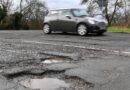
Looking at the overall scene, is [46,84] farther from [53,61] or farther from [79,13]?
[79,13]

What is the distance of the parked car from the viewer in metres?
17.5

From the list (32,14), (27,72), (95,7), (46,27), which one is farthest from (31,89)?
(32,14)

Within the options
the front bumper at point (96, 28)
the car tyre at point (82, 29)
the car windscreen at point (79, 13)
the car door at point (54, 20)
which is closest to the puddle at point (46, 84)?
the front bumper at point (96, 28)

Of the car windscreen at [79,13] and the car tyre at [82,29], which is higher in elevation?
the car windscreen at [79,13]

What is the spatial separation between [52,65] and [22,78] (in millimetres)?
1347

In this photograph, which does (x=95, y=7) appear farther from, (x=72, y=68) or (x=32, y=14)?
(x=72, y=68)

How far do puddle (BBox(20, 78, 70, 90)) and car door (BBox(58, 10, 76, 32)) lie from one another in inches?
452

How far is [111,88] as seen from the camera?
5992mm

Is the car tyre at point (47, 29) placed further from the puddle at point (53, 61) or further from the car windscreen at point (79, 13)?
the puddle at point (53, 61)

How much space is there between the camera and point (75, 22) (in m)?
18.1

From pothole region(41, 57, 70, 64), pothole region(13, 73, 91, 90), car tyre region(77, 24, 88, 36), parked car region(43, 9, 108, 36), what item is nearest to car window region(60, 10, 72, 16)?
parked car region(43, 9, 108, 36)

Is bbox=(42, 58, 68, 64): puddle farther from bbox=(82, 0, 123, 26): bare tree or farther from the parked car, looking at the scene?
bbox=(82, 0, 123, 26): bare tree

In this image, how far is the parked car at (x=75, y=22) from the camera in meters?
17.5

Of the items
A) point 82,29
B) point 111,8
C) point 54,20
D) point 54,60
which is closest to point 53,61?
point 54,60
